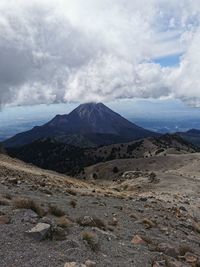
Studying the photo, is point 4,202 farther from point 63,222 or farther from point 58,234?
point 58,234

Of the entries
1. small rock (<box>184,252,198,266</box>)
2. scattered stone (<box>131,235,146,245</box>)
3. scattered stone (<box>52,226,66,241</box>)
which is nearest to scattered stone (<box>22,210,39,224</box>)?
scattered stone (<box>52,226,66,241</box>)

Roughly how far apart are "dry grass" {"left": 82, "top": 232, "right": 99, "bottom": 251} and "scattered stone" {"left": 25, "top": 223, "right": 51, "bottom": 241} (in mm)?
1374

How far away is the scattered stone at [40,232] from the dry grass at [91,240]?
4.51 ft

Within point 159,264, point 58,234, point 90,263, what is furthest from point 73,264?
point 159,264

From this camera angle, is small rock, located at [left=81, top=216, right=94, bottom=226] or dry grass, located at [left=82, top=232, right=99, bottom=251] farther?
small rock, located at [left=81, top=216, right=94, bottom=226]

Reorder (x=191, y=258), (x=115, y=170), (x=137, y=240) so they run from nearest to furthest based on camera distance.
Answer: (x=191, y=258) < (x=137, y=240) < (x=115, y=170)

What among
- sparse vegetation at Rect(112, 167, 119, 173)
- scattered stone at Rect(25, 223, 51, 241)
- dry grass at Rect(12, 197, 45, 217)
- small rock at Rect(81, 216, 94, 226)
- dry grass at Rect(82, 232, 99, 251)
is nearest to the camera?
scattered stone at Rect(25, 223, 51, 241)

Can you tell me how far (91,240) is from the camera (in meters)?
15.8

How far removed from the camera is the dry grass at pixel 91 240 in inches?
609

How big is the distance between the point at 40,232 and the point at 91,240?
1864mm

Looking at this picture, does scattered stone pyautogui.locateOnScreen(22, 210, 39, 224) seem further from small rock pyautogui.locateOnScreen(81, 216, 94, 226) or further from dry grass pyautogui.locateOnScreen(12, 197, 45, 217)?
small rock pyautogui.locateOnScreen(81, 216, 94, 226)

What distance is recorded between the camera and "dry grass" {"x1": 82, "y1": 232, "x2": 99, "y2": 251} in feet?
50.8

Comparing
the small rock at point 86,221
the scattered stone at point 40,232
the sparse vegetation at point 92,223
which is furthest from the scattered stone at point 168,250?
the scattered stone at point 40,232

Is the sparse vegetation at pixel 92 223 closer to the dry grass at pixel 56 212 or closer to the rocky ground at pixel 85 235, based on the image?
the rocky ground at pixel 85 235
